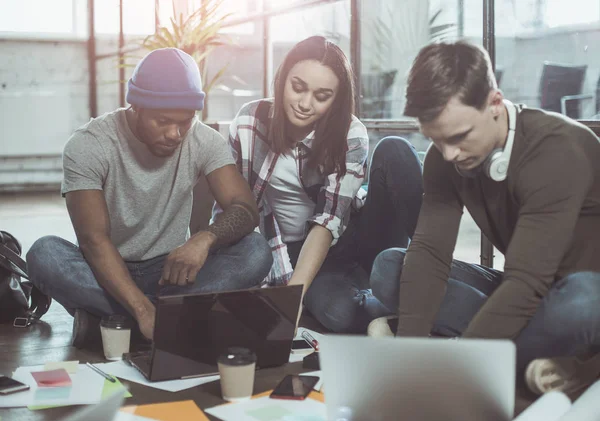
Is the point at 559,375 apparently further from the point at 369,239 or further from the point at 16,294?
the point at 16,294

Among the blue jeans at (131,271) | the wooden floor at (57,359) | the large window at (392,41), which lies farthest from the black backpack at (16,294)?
the large window at (392,41)

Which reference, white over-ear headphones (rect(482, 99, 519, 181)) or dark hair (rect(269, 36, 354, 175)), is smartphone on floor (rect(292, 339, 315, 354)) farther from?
white over-ear headphones (rect(482, 99, 519, 181))

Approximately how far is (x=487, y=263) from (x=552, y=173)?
1.31 m

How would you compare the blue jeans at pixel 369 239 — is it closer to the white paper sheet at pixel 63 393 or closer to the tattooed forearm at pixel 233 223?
the tattooed forearm at pixel 233 223

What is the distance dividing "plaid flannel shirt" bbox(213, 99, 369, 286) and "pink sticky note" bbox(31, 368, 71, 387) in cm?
80

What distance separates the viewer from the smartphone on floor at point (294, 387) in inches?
67.6

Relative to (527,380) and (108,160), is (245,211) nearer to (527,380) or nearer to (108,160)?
(108,160)

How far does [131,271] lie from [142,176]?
0.29 meters

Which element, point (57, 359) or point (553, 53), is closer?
point (57, 359)

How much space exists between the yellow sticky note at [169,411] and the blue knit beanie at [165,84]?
0.85 meters

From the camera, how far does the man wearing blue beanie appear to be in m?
2.14

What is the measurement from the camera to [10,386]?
5.85ft

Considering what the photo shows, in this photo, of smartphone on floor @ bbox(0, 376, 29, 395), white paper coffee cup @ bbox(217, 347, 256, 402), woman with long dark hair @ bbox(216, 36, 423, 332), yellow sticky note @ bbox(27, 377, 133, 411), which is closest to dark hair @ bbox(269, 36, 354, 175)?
woman with long dark hair @ bbox(216, 36, 423, 332)

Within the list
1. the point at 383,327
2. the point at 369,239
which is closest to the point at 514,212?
the point at 383,327
